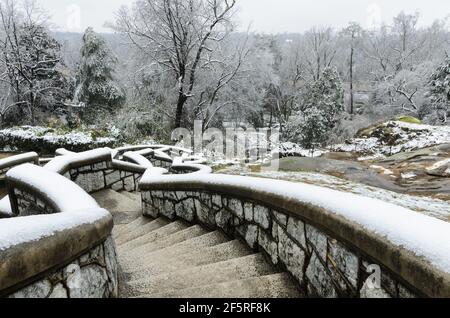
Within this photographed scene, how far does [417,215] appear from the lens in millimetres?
1879

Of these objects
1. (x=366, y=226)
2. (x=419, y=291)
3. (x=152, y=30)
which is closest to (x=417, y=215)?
(x=366, y=226)

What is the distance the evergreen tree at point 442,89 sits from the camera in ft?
72.6

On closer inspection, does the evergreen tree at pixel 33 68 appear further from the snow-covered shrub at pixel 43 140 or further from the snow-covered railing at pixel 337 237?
the snow-covered railing at pixel 337 237

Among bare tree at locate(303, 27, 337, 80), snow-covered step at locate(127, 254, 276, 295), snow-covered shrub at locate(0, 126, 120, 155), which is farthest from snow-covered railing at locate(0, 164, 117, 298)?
bare tree at locate(303, 27, 337, 80)

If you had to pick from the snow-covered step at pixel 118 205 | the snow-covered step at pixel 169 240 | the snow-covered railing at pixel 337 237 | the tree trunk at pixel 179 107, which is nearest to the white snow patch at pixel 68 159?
the snow-covered step at pixel 118 205

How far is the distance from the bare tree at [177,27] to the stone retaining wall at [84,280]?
Answer: 16.5 m

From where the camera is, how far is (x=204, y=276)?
2799mm

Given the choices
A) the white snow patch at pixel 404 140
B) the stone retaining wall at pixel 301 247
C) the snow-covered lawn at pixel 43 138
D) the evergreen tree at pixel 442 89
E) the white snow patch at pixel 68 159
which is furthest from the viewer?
the evergreen tree at pixel 442 89

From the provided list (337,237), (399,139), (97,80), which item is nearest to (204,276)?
(337,237)

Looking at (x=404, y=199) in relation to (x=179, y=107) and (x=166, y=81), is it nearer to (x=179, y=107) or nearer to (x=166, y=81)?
(x=179, y=107)

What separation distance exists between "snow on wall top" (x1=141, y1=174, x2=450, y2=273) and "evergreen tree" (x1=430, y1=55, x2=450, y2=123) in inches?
971

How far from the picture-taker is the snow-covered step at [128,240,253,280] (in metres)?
3.18

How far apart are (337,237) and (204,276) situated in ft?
4.04

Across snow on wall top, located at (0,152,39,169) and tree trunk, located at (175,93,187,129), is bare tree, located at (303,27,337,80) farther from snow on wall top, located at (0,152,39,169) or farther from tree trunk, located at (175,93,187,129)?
snow on wall top, located at (0,152,39,169)
